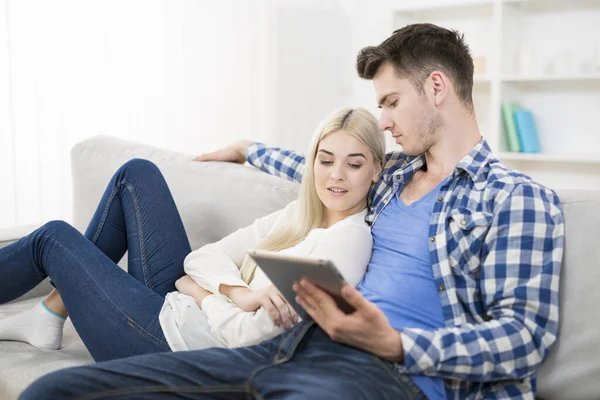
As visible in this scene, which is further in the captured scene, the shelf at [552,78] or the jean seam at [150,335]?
the shelf at [552,78]

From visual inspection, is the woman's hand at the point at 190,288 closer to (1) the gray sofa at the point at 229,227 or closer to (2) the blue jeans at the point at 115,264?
(2) the blue jeans at the point at 115,264

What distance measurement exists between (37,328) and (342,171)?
0.87m

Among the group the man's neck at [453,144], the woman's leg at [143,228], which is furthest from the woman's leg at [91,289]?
the man's neck at [453,144]

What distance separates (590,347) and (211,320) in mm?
798

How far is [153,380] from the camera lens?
1.34 metres

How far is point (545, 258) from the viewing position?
4.74ft

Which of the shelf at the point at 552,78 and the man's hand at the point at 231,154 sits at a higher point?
the shelf at the point at 552,78

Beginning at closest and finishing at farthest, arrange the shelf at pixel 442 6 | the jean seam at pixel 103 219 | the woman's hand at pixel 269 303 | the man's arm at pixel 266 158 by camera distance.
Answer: the woman's hand at pixel 269 303
the jean seam at pixel 103 219
the man's arm at pixel 266 158
the shelf at pixel 442 6

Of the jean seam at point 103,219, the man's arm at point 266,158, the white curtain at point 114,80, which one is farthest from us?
the white curtain at point 114,80

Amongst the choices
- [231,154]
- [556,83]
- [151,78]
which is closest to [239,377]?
[231,154]

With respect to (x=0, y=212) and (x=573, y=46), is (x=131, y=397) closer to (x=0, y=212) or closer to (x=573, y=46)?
(x=0, y=212)

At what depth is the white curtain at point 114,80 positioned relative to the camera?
3.16 m

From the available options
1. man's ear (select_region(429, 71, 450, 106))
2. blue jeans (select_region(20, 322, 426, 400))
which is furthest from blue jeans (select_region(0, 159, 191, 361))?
man's ear (select_region(429, 71, 450, 106))

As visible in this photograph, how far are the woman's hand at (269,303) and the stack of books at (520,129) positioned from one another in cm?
279
